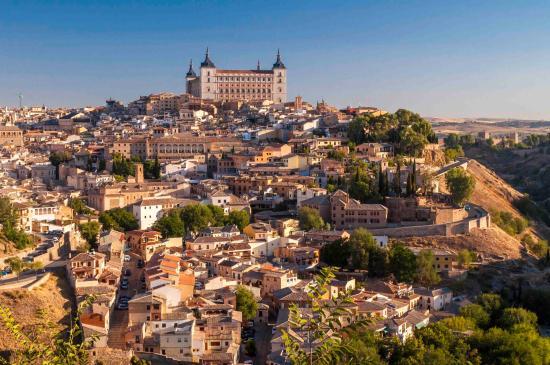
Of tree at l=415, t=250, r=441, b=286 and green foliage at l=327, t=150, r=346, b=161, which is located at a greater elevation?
green foliage at l=327, t=150, r=346, b=161

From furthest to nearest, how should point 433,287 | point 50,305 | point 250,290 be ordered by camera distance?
point 433,287 → point 250,290 → point 50,305

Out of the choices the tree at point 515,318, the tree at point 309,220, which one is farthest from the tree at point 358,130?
the tree at point 515,318

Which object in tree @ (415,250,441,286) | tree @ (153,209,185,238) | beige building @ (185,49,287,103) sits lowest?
tree @ (415,250,441,286)

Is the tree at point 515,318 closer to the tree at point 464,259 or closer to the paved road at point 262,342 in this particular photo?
the tree at point 464,259

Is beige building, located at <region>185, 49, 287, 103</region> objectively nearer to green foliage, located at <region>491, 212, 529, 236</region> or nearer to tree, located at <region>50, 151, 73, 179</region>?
tree, located at <region>50, 151, 73, 179</region>

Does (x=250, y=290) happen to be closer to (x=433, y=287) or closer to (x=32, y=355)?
(x=433, y=287)

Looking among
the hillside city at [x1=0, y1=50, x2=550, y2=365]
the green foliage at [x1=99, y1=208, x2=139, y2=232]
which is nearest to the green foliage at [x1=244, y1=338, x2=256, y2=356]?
the hillside city at [x1=0, y1=50, x2=550, y2=365]

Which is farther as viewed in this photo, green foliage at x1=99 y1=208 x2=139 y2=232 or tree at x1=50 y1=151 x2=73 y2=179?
tree at x1=50 y1=151 x2=73 y2=179

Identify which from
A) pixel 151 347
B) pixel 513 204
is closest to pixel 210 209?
pixel 151 347
